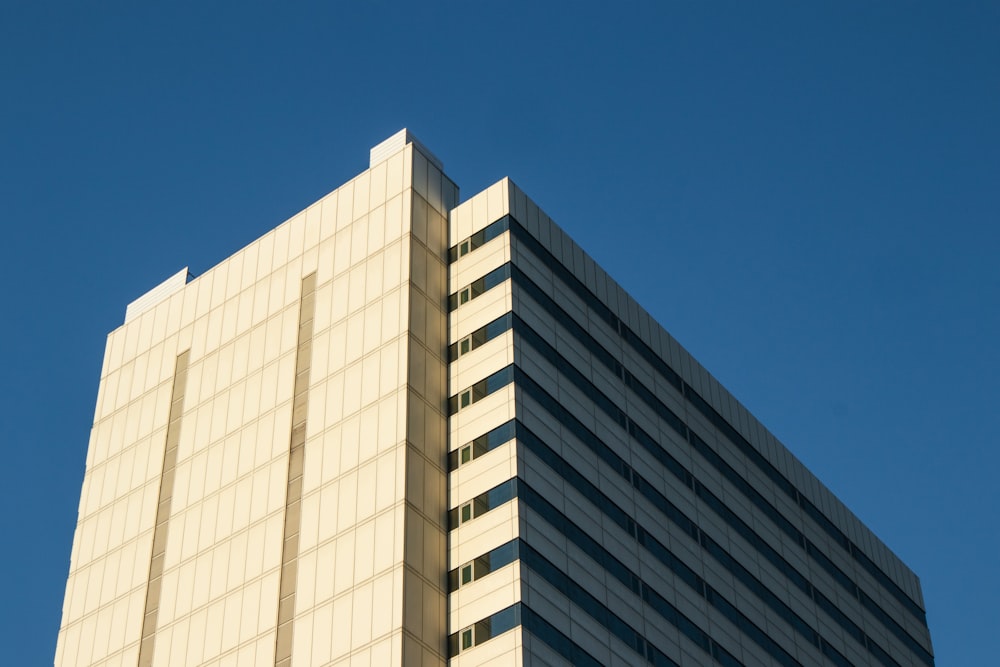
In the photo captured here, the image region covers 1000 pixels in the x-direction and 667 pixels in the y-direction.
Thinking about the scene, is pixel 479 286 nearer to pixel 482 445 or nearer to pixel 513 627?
pixel 482 445

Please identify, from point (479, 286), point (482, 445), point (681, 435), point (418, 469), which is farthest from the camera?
point (681, 435)

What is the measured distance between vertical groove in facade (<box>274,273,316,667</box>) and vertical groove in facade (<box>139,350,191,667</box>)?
34.7ft

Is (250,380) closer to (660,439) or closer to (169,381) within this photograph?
(169,381)

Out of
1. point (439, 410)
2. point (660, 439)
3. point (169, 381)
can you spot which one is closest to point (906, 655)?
point (660, 439)

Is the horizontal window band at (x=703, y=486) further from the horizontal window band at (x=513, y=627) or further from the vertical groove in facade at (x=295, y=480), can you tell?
the horizontal window band at (x=513, y=627)

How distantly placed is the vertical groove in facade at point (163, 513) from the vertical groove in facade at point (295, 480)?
1056 cm

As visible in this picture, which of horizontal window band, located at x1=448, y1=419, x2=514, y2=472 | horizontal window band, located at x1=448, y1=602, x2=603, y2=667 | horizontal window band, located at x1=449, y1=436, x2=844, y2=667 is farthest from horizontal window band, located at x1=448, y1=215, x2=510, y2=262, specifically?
horizontal window band, located at x1=448, y1=602, x2=603, y2=667

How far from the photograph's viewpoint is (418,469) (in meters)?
84.6

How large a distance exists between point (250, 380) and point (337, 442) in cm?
1135

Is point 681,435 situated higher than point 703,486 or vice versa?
point 681,435

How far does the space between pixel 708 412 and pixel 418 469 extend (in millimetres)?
30722

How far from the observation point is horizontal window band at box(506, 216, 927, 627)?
316 ft

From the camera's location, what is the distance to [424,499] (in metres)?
84.1

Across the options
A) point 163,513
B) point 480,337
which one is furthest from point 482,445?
point 163,513
